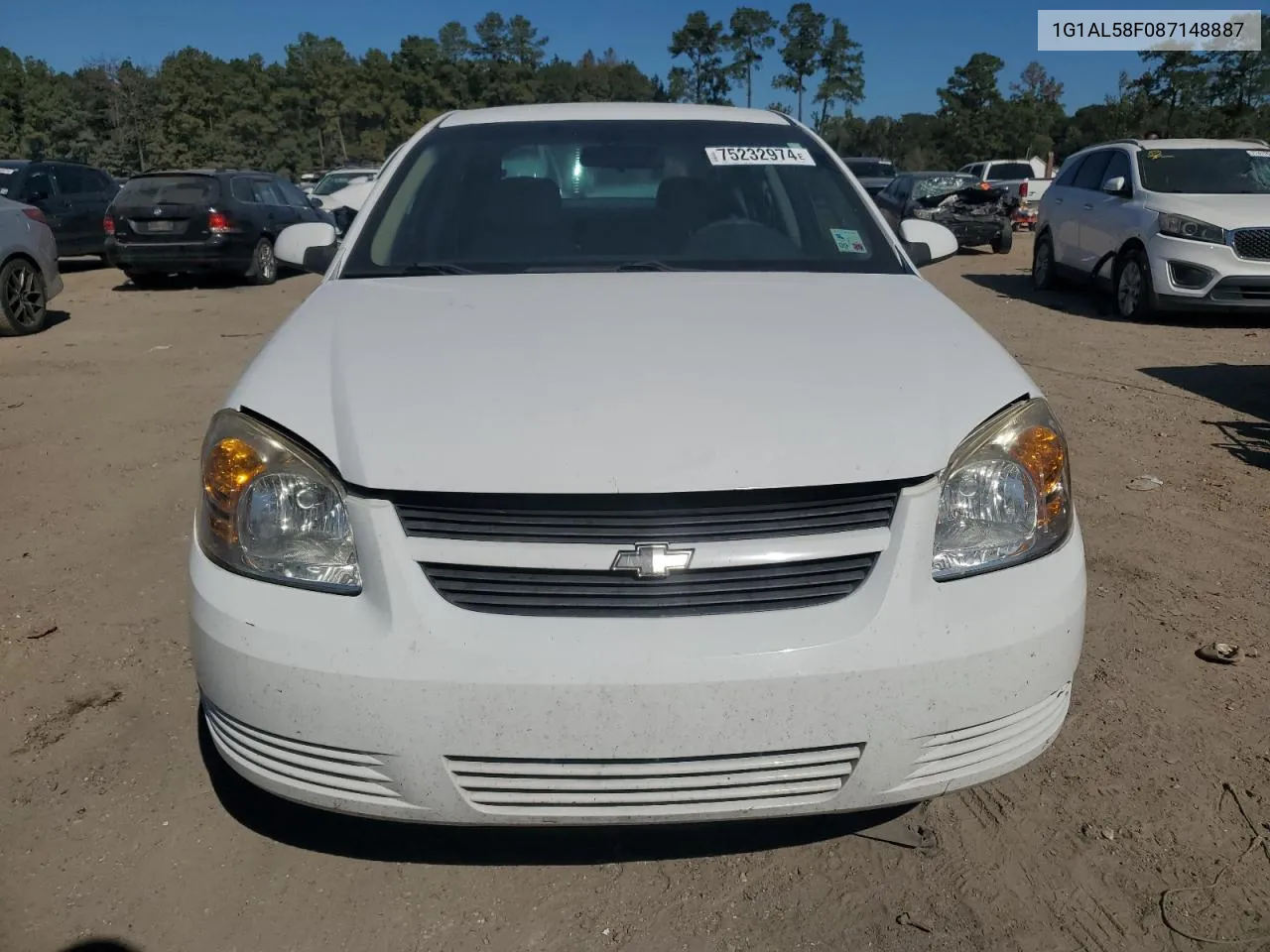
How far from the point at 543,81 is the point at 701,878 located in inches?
3745

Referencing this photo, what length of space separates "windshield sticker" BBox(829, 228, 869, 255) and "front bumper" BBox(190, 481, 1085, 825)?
1.40 m

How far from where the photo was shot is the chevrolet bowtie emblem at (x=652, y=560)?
1820 mm

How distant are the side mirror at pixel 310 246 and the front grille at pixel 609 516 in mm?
2055

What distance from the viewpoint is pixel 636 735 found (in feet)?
5.89

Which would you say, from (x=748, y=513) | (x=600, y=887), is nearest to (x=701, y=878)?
(x=600, y=887)

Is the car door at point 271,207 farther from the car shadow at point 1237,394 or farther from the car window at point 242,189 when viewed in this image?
the car shadow at point 1237,394

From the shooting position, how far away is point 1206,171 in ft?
33.0

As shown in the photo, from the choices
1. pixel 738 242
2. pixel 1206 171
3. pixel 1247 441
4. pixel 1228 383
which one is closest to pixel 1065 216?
pixel 1206 171

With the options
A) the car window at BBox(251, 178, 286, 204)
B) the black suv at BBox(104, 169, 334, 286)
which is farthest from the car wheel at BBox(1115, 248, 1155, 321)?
the car window at BBox(251, 178, 286, 204)

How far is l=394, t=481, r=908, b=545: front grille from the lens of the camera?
72.1 inches

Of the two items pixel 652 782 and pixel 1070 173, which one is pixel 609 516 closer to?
pixel 652 782

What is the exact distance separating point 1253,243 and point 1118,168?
2013 millimetres

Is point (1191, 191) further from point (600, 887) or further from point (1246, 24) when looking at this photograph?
point (1246, 24)

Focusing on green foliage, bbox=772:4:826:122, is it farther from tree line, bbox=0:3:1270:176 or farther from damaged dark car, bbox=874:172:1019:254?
damaged dark car, bbox=874:172:1019:254
